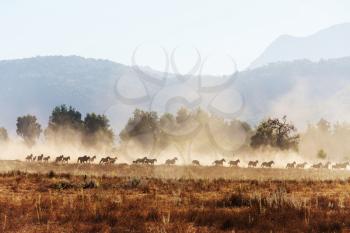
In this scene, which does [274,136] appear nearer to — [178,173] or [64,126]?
[64,126]

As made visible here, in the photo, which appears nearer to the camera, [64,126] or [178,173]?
[178,173]

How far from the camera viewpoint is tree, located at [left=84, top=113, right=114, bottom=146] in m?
138

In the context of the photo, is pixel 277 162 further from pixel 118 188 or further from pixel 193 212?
Result: pixel 193 212

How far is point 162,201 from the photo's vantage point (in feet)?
88.9

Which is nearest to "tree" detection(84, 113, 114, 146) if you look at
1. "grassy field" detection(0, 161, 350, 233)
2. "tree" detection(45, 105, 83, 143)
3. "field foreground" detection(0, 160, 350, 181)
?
"tree" detection(45, 105, 83, 143)

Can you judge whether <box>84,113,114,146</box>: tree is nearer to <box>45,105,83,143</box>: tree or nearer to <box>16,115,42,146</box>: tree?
<box>45,105,83,143</box>: tree

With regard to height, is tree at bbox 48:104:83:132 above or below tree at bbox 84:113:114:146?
above

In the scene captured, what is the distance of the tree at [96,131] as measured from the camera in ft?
451

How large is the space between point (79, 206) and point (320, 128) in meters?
152

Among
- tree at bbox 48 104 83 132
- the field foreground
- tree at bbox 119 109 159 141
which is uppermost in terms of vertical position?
tree at bbox 48 104 83 132

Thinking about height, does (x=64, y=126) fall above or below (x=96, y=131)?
above

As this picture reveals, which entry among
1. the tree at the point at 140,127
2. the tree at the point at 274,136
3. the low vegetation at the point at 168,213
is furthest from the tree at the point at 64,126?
the low vegetation at the point at 168,213

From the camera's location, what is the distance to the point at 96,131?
13825 centimetres

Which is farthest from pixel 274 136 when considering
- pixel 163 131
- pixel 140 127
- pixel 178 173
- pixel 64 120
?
pixel 178 173
